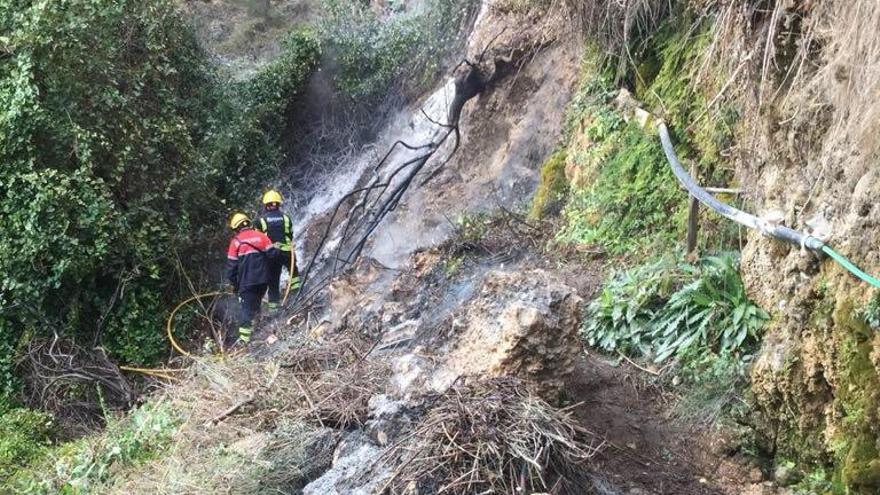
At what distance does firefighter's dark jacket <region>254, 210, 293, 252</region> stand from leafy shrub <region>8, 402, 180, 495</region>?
11.4 feet

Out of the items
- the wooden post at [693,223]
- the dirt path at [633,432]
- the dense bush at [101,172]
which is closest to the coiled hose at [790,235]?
the wooden post at [693,223]

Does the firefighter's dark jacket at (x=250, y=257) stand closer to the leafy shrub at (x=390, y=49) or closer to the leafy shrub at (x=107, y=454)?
the leafy shrub at (x=107, y=454)

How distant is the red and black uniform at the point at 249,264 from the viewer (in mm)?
9727

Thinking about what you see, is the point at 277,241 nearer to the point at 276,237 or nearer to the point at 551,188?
the point at 276,237

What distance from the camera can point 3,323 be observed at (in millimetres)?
10141

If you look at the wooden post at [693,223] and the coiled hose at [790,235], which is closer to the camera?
the coiled hose at [790,235]

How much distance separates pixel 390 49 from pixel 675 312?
9587mm

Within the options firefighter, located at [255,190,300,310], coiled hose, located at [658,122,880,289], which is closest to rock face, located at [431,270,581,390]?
coiled hose, located at [658,122,880,289]

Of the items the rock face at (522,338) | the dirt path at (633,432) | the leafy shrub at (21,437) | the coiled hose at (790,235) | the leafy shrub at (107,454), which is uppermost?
the coiled hose at (790,235)

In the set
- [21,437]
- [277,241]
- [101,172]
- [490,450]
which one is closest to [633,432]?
[490,450]

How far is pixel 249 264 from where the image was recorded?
383 inches

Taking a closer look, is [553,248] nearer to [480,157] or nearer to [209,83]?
[480,157]

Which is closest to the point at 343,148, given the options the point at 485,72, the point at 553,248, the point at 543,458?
the point at 485,72

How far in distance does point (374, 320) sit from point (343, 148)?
21.6 ft
